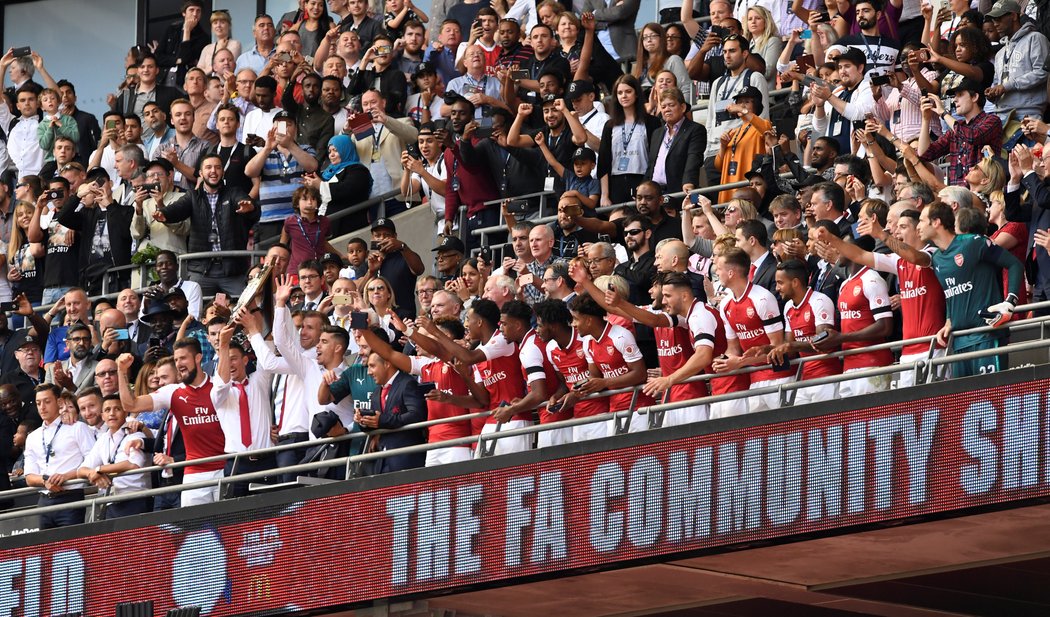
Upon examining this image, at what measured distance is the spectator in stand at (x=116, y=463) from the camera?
14570mm

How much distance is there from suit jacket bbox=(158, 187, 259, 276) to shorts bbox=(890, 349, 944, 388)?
8011 mm

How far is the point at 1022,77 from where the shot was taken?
46.8 feet

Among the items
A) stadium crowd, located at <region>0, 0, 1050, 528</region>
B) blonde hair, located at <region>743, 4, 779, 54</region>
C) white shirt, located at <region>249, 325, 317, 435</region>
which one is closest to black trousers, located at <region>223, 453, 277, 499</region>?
stadium crowd, located at <region>0, 0, 1050, 528</region>

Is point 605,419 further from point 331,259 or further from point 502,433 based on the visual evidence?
point 331,259

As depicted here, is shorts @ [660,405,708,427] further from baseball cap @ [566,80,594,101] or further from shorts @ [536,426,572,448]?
baseball cap @ [566,80,594,101]

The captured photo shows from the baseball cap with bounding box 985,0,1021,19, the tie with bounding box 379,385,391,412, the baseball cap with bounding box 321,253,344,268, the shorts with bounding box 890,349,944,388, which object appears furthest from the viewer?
the baseball cap with bounding box 321,253,344,268

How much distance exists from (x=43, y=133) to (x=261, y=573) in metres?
9.27

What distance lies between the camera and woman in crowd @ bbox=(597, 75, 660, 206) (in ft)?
52.5

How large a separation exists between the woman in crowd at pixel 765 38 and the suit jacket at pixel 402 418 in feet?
17.3

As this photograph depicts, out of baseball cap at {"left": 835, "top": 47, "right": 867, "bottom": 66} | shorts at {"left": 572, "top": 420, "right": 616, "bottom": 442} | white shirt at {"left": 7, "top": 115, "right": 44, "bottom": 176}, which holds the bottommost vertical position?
shorts at {"left": 572, "top": 420, "right": 616, "bottom": 442}

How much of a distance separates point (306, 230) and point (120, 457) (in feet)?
10.3

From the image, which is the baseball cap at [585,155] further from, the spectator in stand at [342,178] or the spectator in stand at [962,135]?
the spectator in stand at [962,135]

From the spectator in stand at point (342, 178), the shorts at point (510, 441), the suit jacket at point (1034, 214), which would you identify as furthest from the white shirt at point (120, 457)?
the suit jacket at point (1034, 214)

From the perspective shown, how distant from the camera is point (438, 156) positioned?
17516 millimetres
